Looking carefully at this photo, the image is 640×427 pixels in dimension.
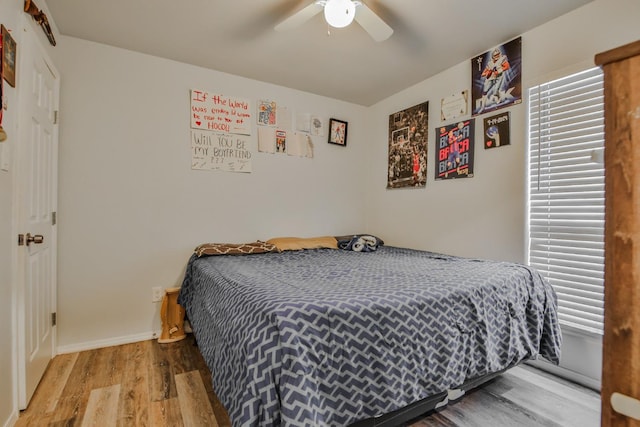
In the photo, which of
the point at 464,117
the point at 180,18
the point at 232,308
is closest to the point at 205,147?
the point at 180,18

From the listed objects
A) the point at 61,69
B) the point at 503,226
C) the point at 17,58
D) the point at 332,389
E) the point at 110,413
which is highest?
the point at 61,69

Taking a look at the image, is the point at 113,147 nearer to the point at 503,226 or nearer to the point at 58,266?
the point at 58,266

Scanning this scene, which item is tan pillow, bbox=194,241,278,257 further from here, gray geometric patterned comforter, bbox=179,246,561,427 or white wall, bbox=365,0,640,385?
white wall, bbox=365,0,640,385

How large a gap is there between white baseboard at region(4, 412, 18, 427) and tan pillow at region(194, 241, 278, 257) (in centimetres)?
122

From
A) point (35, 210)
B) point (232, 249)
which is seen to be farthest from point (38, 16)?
point (232, 249)

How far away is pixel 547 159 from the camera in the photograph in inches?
81.0

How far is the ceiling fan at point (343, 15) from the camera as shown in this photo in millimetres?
1629

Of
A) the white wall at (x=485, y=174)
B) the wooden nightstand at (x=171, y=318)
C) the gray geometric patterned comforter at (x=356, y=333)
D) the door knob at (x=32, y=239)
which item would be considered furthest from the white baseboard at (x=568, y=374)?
the door knob at (x=32, y=239)

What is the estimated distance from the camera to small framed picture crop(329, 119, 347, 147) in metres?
3.37

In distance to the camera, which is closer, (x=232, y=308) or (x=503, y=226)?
(x=232, y=308)

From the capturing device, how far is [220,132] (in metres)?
2.75

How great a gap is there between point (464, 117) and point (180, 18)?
87.9 inches

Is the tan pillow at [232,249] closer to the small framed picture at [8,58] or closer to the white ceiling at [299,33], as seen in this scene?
the small framed picture at [8,58]

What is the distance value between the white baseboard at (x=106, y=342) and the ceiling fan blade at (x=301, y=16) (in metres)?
2.48
